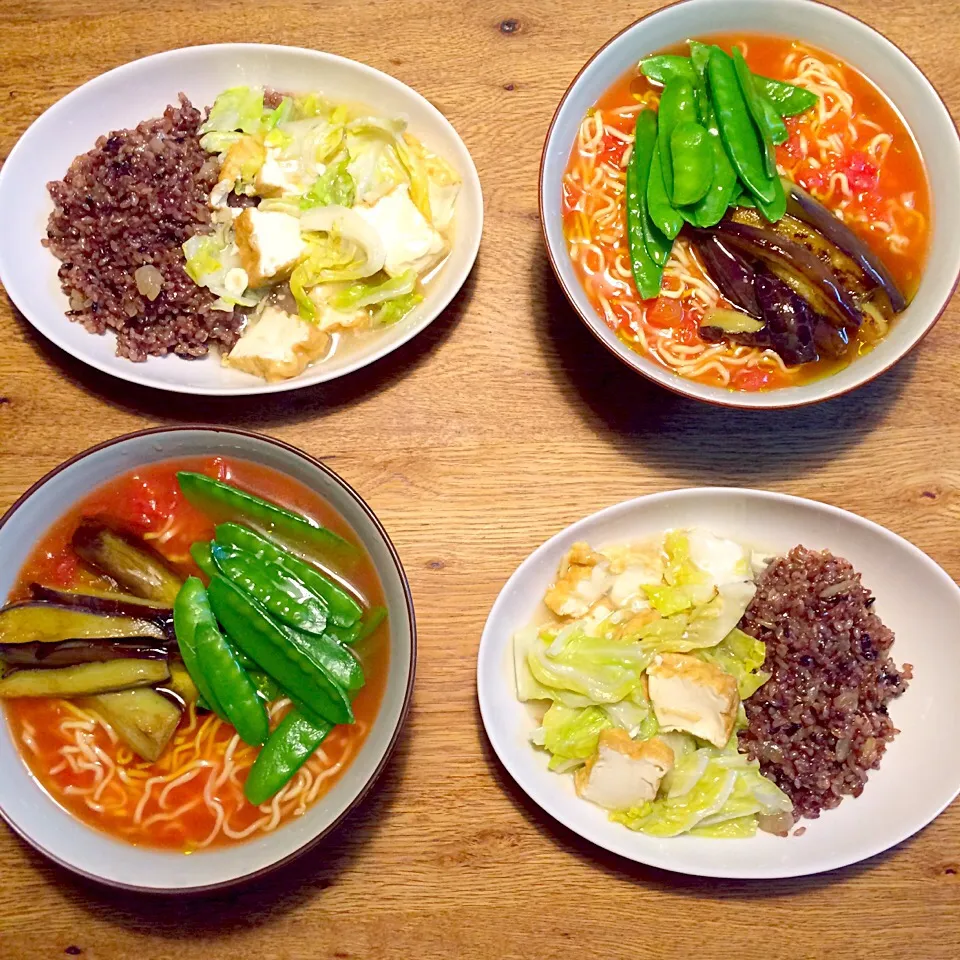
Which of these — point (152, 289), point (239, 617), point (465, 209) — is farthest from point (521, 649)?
point (152, 289)

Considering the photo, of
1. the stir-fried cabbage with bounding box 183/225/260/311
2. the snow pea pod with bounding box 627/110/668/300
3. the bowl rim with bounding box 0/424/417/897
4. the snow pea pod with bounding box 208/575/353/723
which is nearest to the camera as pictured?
the bowl rim with bounding box 0/424/417/897

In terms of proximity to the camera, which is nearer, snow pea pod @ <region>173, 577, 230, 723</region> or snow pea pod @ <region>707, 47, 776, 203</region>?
snow pea pod @ <region>173, 577, 230, 723</region>

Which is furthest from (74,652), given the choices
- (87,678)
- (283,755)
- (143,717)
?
(283,755)

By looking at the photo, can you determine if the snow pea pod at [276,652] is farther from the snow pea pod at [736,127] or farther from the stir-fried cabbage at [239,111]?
the snow pea pod at [736,127]

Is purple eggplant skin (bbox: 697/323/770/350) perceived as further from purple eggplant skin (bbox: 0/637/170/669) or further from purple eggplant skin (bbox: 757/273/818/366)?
purple eggplant skin (bbox: 0/637/170/669)

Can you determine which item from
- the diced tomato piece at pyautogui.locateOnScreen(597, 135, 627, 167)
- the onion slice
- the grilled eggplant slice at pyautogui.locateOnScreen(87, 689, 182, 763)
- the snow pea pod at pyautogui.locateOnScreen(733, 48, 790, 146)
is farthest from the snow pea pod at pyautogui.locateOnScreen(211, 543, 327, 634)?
the snow pea pod at pyautogui.locateOnScreen(733, 48, 790, 146)

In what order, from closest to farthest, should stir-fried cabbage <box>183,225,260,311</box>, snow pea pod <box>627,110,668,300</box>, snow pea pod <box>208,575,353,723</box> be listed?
snow pea pod <box>208,575,353,723</box>
snow pea pod <box>627,110,668,300</box>
stir-fried cabbage <box>183,225,260,311</box>

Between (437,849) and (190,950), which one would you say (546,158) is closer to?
(437,849)
